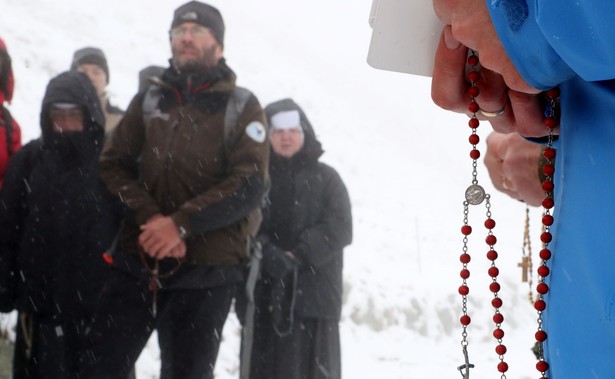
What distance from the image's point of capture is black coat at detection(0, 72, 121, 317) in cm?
386

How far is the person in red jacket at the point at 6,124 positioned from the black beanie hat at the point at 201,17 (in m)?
1.27

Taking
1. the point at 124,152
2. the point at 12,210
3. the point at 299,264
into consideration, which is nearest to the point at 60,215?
the point at 12,210

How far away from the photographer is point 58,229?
3967mm

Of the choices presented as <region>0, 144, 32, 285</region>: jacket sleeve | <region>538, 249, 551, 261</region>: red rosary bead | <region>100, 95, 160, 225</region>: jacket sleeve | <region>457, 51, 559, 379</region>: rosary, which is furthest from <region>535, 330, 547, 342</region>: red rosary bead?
<region>0, 144, 32, 285</region>: jacket sleeve

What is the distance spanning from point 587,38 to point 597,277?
0.25m

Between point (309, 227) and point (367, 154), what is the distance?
14482 mm

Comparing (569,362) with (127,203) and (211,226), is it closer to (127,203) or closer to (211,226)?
(211,226)

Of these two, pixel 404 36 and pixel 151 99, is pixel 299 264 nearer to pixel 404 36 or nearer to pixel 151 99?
pixel 151 99

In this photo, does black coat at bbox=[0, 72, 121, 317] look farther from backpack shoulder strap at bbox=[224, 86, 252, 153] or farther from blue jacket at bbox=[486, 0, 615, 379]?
blue jacket at bbox=[486, 0, 615, 379]

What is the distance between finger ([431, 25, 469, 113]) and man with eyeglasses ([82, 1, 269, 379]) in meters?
2.44

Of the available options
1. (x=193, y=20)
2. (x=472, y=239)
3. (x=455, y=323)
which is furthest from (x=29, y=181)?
(x=472, y=239)

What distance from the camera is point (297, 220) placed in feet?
15.9

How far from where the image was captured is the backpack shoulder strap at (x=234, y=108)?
359cm

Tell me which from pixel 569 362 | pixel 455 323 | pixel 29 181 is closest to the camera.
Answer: pixel 569 362
